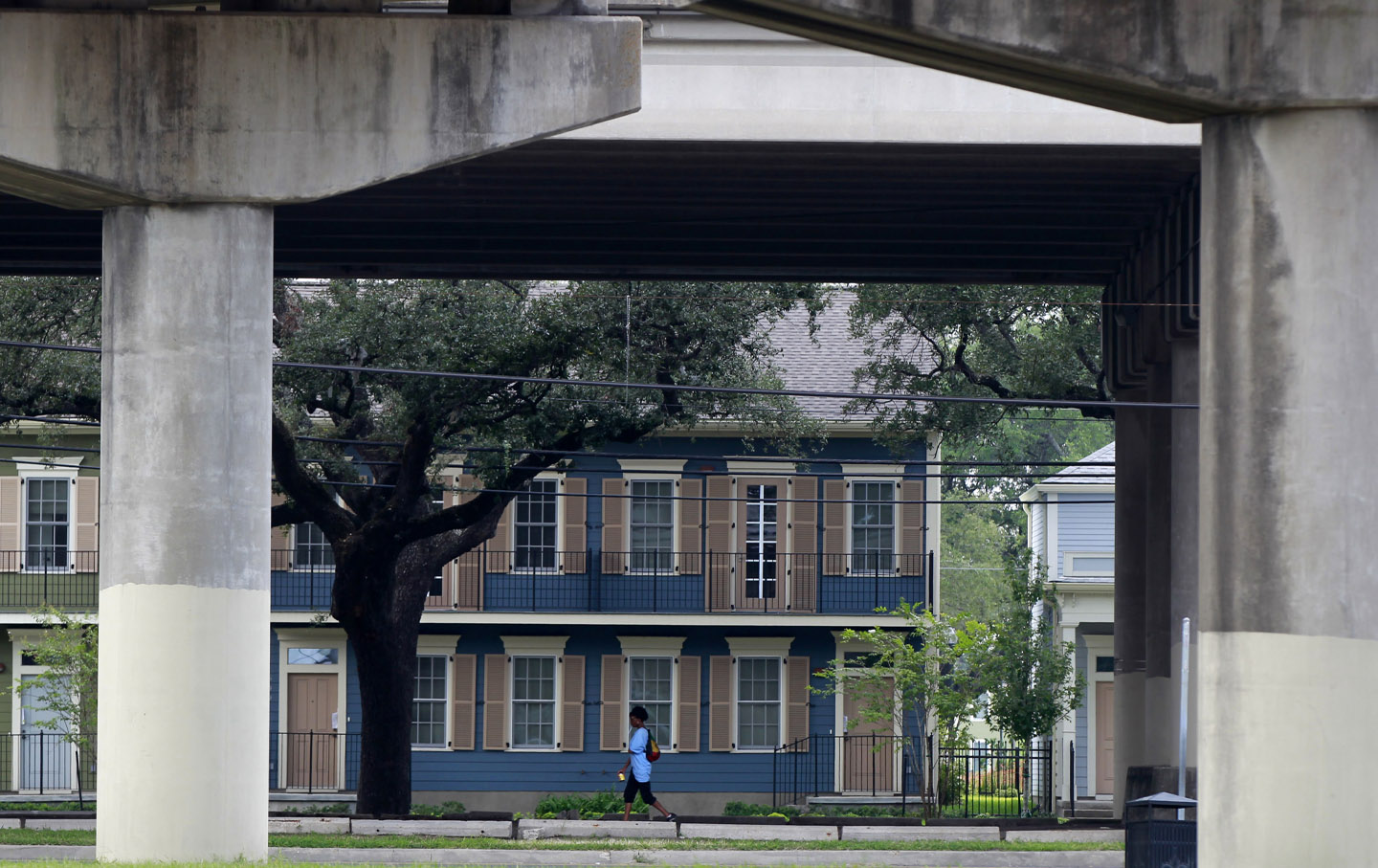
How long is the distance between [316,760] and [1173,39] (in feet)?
95.6

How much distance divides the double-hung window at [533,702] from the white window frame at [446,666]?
1290mm

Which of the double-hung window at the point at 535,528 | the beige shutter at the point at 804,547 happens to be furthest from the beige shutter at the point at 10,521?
the beige shutter at the point at 804,547

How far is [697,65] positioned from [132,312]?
7.23 meters

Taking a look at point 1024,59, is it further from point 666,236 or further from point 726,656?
point 726,656

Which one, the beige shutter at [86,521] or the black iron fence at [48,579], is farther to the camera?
the beige shutter at [86,521]

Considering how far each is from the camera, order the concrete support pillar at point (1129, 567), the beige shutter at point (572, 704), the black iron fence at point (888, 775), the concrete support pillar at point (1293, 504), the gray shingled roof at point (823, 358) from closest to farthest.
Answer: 1. the concrete support pillar at point (1293, 504)
2. the concrete support pillar at point (1129, 567)
3. the black iron fence at point (888, 775)
4. the beige shutter at point (572, 704)
5. the gray shingled roof at point (823, 358)

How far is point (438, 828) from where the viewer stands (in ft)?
74.9

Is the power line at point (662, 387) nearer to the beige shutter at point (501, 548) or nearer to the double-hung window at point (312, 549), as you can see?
the beige shutter at point (501, 548)

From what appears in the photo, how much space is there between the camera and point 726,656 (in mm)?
36469

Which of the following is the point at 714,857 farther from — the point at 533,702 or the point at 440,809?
the point at 533,702

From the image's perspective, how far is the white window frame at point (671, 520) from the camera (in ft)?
120

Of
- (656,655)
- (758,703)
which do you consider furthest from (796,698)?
(656,655)

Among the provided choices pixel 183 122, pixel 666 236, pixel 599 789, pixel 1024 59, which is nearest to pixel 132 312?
pixel 183 122

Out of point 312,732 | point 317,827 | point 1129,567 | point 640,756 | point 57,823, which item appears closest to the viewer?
point 317,827
